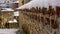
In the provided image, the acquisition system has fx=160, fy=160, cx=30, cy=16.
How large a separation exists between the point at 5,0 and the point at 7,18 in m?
4.40

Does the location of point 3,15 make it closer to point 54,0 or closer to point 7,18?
point 7,18

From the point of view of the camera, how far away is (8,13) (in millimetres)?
7539

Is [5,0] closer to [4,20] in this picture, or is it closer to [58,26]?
[4,20]

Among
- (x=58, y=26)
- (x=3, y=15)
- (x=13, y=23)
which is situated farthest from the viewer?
(x=3, y=15)

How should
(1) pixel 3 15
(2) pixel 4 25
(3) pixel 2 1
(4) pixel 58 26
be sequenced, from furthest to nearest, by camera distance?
(3) pixel 2 1, (1) pixel 3 15, (2) pixel 4 25, (4) pixel 58 26

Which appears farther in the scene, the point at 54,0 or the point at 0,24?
the point at 0,24

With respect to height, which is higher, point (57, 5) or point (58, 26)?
point (57, 5)

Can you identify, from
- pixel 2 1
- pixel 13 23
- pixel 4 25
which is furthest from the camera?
pixel 2 1

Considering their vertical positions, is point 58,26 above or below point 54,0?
below

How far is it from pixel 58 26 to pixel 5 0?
10808 millimetres

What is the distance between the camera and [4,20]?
7012mm

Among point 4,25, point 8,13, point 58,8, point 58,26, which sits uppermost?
point 58,8

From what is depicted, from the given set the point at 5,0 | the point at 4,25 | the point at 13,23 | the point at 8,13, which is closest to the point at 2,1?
the point at 5,0

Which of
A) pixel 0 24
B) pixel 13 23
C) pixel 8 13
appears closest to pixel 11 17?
pixel 8 13
